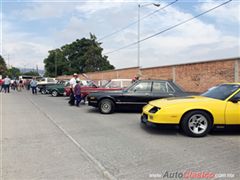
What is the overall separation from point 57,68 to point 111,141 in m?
80.2

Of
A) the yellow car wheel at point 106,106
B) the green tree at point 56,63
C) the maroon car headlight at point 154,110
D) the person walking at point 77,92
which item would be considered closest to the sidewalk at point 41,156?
the maroon car headlight at point 154,110

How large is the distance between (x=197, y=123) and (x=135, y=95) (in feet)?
14.4

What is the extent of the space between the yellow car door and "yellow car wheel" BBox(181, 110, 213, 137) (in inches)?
17.9

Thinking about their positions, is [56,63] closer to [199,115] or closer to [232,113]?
[199,115]

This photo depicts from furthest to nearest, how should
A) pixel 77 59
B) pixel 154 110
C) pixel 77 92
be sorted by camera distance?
pixel 77 59 < pixel 77 92 < pixel 154 110

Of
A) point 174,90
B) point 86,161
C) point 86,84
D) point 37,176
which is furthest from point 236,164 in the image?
point 86,84

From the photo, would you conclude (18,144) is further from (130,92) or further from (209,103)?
(130,92)

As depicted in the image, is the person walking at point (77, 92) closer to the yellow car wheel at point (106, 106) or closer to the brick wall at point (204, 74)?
the yellow car wheel at point (106, 106)

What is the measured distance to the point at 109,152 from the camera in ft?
18.1

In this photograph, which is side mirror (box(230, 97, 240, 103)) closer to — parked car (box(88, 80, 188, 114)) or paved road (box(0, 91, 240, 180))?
paved road (box(0, 91, 240, 180))

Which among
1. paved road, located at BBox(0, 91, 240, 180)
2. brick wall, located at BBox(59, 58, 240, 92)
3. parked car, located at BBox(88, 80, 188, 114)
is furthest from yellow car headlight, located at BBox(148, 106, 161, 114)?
brick wall, located at BBox(59, 58, 240, 92)

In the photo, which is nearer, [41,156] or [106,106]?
[41,156]

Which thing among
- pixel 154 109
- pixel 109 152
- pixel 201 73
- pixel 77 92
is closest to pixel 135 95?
pixel 154 109

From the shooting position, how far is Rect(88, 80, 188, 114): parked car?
36.3 ft
